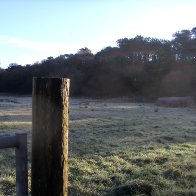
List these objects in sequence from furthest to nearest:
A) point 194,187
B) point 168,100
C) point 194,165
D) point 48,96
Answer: point 168,100 → point 194,165 → point 194,187 → point 48,96

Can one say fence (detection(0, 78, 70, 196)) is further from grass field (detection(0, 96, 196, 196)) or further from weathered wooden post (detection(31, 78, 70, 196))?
grass field (detection(0, 96, 196, 196))

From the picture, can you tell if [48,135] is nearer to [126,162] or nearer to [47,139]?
[47,139]

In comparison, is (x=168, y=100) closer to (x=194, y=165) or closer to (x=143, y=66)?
(x=143, y=66)

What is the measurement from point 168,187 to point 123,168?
6.05 ft

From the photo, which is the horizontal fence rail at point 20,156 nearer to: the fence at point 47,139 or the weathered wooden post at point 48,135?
the fence at point 47,139

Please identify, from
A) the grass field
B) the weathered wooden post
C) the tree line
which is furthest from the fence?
the tree line

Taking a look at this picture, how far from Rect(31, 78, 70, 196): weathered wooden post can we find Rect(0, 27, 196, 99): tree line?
44.3 metres

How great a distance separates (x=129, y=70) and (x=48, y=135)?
5123 centimetres

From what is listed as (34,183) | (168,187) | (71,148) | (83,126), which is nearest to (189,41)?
(83,126)

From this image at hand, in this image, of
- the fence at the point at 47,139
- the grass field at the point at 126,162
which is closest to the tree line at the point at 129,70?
the grass field at the point at 126,162

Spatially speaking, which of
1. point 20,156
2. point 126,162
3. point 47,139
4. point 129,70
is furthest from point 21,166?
point 129,70

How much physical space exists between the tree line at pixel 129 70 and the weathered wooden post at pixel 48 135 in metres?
44.3

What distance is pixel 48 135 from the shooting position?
3.58 metres

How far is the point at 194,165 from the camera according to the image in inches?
335
